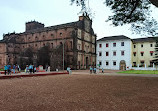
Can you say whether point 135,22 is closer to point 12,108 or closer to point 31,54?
point 12,108

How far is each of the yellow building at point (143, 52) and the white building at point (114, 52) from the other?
393 centimetres

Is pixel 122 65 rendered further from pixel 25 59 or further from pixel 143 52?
pixel 25 59

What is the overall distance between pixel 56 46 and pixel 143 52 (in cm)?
2958

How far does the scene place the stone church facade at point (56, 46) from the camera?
136 ft

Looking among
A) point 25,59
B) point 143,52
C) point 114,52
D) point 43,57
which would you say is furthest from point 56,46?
point 143,52

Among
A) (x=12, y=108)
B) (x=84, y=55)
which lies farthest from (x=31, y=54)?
(x=12, y=108)

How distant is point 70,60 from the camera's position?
4288cm

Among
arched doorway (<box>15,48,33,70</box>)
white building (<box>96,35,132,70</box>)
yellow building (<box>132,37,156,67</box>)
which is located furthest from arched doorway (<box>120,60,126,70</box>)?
arched doorway (<box>15,48,33,70</box>)

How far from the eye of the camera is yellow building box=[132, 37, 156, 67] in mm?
45062

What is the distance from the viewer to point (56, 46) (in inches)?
1672

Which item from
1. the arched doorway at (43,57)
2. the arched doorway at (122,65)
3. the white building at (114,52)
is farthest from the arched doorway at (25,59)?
the arched doorway at (122,65)

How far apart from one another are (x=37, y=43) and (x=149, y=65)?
4031 cm

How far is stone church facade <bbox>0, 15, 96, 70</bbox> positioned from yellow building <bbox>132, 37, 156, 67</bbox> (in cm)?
1475

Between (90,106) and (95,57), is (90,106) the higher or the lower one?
the lower one
